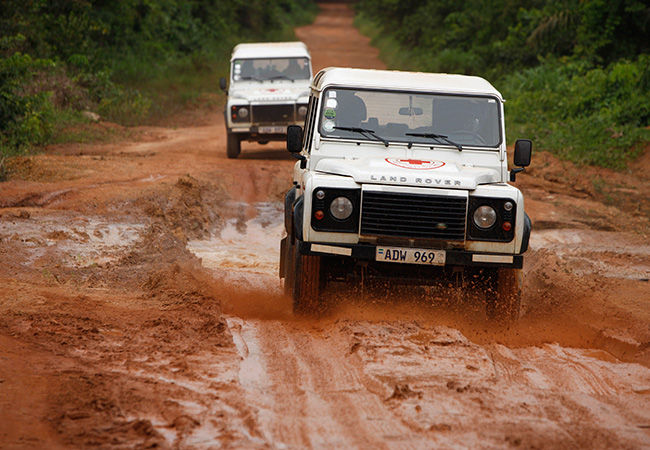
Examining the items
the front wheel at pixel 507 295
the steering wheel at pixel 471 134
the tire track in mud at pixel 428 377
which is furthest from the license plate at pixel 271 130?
the front wheel at pixel 507 295

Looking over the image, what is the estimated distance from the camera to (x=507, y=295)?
652cm

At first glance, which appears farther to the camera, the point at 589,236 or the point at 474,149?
the point at 589,236

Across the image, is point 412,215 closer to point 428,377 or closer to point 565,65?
point 428,377

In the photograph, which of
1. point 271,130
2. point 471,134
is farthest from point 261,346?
point 271,130

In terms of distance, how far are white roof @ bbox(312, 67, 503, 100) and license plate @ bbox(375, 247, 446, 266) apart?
160 cm

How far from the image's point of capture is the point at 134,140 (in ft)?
63.5

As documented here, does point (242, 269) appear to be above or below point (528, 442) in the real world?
below

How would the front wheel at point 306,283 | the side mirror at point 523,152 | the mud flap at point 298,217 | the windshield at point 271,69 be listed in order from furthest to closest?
1. the windshield at point 271,69
2. the side mirror at point 523,152
3. the front wheel at point 306,283
4. the mud flap at point 298,217

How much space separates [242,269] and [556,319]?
3541 mm

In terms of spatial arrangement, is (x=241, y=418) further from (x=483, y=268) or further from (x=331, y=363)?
(x=483, y=268)

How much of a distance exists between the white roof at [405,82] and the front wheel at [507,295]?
5.30 feet

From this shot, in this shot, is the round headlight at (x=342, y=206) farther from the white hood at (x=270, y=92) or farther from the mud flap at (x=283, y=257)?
the white hood at (x=270, y=92)

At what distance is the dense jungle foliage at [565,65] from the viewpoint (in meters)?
16.8

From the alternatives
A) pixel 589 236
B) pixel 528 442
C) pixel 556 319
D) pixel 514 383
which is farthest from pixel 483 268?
pixel 589 236
